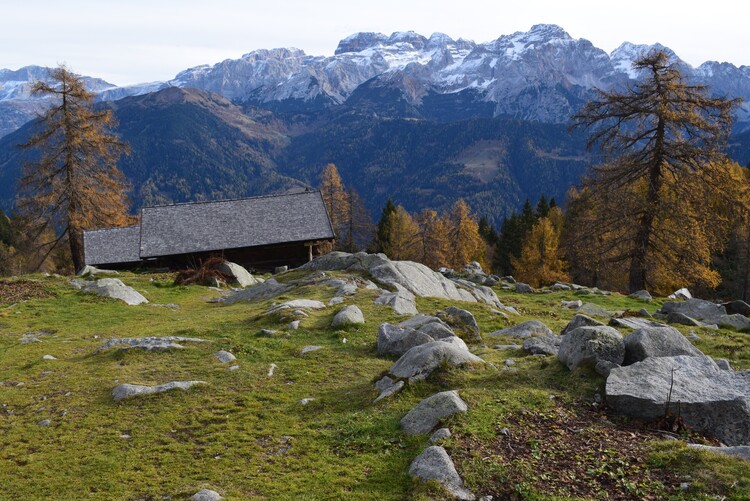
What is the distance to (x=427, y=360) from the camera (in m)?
11.8

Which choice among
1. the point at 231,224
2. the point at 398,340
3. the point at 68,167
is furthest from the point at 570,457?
the point at 68,167

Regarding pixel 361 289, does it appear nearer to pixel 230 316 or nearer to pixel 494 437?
pixel 230 316

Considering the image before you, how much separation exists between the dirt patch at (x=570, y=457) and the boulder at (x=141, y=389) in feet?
22.2

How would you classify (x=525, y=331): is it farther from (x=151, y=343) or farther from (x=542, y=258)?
(x=542, y=258)

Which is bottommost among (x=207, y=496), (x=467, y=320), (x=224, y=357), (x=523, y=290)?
(x=523, y=290)

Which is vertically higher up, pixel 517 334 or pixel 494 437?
pixel 494 437

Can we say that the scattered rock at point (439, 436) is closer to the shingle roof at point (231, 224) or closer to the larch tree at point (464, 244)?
the shingle roof at point (231, 224)

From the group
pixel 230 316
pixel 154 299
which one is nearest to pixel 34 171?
pixel 154 299

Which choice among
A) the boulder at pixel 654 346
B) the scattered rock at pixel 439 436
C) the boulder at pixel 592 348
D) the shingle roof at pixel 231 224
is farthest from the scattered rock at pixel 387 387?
the shingle roof at pixel 231 224

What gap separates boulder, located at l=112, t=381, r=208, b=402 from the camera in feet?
39.3

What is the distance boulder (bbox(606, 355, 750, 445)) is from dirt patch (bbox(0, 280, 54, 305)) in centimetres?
2503

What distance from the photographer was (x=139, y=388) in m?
12.2

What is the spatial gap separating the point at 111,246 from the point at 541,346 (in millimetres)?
42214

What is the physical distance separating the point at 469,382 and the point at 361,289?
523 inches
